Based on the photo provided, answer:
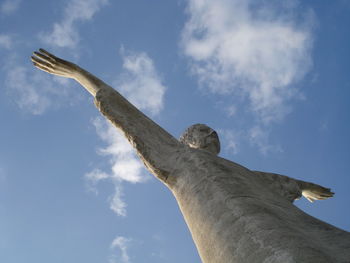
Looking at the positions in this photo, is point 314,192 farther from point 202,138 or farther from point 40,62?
point 40,62

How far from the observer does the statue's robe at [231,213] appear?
2.63m

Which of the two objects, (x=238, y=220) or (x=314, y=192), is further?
(x=314, y=192)

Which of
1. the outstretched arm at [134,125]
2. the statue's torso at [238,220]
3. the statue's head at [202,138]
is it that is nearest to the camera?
the statue's torso at [238,220]

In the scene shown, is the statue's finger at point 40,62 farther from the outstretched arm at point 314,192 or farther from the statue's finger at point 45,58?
the outstretched arm at point 314,192

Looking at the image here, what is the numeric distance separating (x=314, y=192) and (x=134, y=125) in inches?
139

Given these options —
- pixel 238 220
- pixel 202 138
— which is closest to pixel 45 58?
pixel 202 138

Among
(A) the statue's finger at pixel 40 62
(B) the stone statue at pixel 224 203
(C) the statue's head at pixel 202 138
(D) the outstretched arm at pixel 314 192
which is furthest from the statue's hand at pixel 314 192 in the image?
(A) the statue's finger at pixel 40 62

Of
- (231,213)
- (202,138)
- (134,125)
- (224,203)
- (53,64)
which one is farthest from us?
(53,64)

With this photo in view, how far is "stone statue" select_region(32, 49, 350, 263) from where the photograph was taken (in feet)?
8.73

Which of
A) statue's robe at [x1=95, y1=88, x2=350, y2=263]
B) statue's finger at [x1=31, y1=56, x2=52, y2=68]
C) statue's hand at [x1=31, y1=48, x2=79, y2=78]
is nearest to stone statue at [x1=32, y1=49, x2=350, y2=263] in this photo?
statue's robe at [x1=95, y1=88, x2=350, y2=263]

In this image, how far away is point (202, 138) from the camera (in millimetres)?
5816

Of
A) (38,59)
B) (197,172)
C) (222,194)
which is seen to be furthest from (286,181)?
(38,59)

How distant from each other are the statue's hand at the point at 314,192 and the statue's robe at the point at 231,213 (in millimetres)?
1457

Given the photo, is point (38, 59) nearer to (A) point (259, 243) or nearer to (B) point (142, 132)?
(B) point (142, 132)
